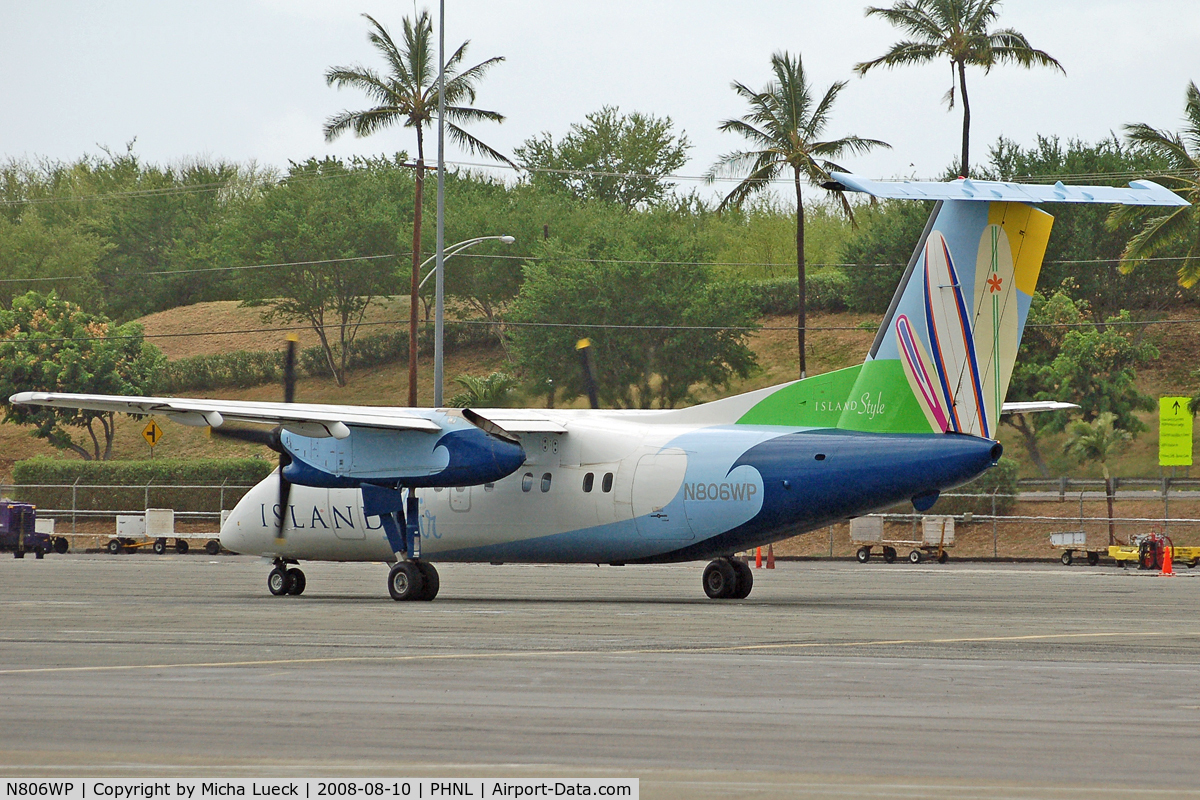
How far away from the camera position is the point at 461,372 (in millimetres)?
81062

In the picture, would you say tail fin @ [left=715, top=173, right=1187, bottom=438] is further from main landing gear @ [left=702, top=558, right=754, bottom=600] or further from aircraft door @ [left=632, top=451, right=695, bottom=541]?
main landing gear @ [left=702, top=558, right=754, bottom=600]

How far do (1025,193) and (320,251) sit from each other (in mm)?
66580

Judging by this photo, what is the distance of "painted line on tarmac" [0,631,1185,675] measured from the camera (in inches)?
481

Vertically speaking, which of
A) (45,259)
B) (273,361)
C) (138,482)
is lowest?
(138,482)

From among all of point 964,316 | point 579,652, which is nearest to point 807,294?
point 964,316

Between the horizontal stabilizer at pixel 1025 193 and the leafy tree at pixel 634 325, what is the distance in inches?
1885

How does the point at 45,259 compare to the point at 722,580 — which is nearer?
the point at 722,580

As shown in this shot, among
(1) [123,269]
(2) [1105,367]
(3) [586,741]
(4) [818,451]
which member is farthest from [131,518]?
(1) [123,269]

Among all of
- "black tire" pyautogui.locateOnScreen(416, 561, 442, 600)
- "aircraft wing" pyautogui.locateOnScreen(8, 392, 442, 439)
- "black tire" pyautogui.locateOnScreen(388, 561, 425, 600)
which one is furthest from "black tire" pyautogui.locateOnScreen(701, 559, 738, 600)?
"aircraft wing" pyautogui.locateOnScreen(8, 392, 442, 439)

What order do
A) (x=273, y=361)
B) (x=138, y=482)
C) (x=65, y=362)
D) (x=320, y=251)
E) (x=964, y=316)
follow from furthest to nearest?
(x=273, y=361), (x=320, y=251), (x=65, y=362), (x=138, y=482), (x=964, y=316)

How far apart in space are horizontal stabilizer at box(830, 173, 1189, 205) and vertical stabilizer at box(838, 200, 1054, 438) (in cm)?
47

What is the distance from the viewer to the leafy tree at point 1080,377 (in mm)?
60688

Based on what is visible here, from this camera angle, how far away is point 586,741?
8250mm

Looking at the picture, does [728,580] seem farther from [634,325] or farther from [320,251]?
[320,251]
